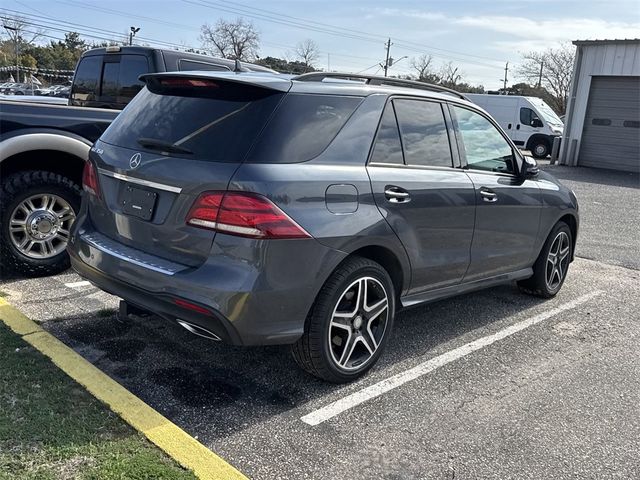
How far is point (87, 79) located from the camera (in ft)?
Answer: 21.7

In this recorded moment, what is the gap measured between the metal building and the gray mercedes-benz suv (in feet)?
55.2

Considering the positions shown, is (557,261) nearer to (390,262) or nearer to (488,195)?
(488,195)

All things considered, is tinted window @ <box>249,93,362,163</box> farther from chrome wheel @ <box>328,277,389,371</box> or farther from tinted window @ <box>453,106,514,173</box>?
tinted window @ <box>453,106,514,173</box>

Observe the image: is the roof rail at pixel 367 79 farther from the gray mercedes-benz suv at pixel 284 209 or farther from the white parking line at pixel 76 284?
the white parking line at pixel 76 284

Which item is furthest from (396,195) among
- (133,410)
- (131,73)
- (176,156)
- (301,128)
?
(131,73)

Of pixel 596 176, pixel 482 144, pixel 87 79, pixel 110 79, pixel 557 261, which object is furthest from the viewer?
pixel 596 176

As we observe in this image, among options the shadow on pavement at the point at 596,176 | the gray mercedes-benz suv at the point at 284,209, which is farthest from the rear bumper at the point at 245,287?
the shadow on pavement at the point at 596,176

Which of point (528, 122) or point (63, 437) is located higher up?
point (528, 122)

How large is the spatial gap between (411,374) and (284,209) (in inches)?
59.1

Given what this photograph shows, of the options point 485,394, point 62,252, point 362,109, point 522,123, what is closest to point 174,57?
point 62,252

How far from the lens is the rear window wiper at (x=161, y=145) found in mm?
3179

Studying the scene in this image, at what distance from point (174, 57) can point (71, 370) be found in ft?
12.5

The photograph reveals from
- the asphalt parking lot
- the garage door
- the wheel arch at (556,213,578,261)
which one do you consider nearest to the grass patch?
the asphalt parking lot

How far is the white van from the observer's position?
73.0 ft
